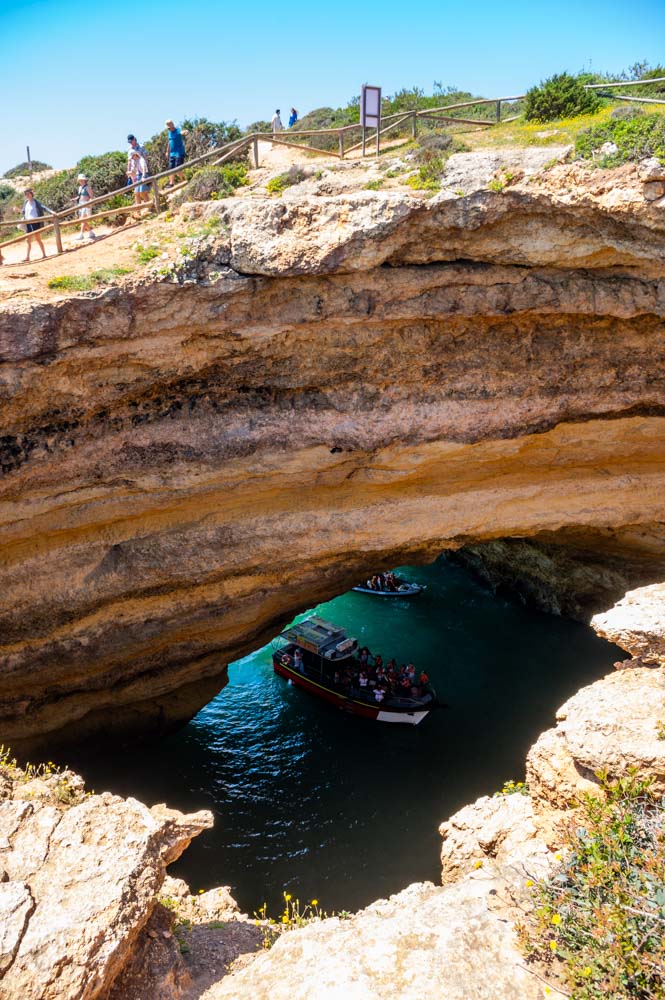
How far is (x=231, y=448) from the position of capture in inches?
522

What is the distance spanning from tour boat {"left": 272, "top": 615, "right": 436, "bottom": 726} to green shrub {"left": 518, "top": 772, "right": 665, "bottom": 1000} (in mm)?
11164

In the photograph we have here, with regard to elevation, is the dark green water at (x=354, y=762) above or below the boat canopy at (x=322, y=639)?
below

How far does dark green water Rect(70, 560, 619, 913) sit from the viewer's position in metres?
14.8

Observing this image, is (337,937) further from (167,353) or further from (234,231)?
(234,231)

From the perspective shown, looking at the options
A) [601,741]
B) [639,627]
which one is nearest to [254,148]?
[639,627]

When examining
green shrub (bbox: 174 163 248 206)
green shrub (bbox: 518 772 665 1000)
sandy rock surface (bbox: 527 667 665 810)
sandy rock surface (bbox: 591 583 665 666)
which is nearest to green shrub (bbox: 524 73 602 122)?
green shrub (bbox: 174 163 248 206)

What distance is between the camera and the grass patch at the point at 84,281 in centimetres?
1112

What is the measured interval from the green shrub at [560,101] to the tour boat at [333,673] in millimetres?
15154

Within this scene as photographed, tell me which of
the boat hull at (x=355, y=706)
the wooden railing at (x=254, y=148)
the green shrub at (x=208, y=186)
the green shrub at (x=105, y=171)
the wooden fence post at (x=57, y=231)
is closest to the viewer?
the wooden fence post at (x=57, y=231)

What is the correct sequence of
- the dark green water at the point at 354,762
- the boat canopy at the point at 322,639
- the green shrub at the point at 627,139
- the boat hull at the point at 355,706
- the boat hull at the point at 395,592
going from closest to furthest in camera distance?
the green shrub at the point at 627,139 < the dark green water at the point at 354,762 < the boat hull at the point at 355,706 < the boat canopy at the point at 322,639 < the boat hull at the point at 395,592

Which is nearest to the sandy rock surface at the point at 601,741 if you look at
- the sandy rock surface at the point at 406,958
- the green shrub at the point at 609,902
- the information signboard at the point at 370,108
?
the green shrub at the point at 609,902

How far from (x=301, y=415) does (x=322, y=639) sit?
9.75 m

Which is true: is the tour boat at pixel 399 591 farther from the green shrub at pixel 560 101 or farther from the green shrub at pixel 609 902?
the green shrub at pixel 609 902

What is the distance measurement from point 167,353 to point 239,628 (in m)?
7.23
